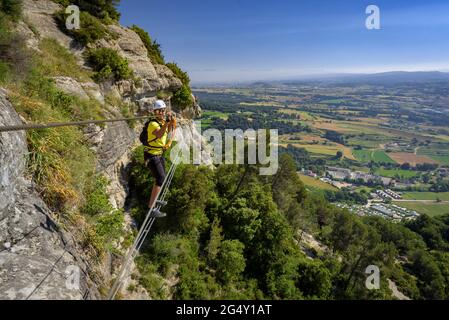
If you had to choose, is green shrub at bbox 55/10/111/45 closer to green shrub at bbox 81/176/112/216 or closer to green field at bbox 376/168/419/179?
green shrub at bbox 81/176/112/216

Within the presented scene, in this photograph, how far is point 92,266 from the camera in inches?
293

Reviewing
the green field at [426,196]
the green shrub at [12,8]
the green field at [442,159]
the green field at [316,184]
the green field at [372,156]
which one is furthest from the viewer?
the green field at [372,156]

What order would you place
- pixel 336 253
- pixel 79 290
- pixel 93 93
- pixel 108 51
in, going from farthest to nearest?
pixel 336 253, pixel 108 51, pixel 93 93, pixel 79 290

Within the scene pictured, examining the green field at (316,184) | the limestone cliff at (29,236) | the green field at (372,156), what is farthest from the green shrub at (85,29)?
the green field at (372,156)

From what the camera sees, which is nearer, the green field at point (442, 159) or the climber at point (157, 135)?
the climber at point (157, 135)

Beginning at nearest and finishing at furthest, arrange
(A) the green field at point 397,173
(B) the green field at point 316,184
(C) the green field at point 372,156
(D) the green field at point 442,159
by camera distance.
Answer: (B) the green field at point 316,184, (A) the green field at point 397,173, (D) the green field at point 442,159, (C) the green field at point 372,156

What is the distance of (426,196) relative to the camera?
94.1 m

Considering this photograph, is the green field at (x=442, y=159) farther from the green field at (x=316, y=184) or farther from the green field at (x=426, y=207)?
the green field at (x=316, y=184)

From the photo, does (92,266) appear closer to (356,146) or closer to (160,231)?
(160,231)

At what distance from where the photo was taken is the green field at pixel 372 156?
123500 mm

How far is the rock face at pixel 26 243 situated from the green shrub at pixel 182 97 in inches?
668

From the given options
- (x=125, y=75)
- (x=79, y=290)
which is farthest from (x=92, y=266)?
(x=125, y=75)

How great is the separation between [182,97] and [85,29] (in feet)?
28.0
